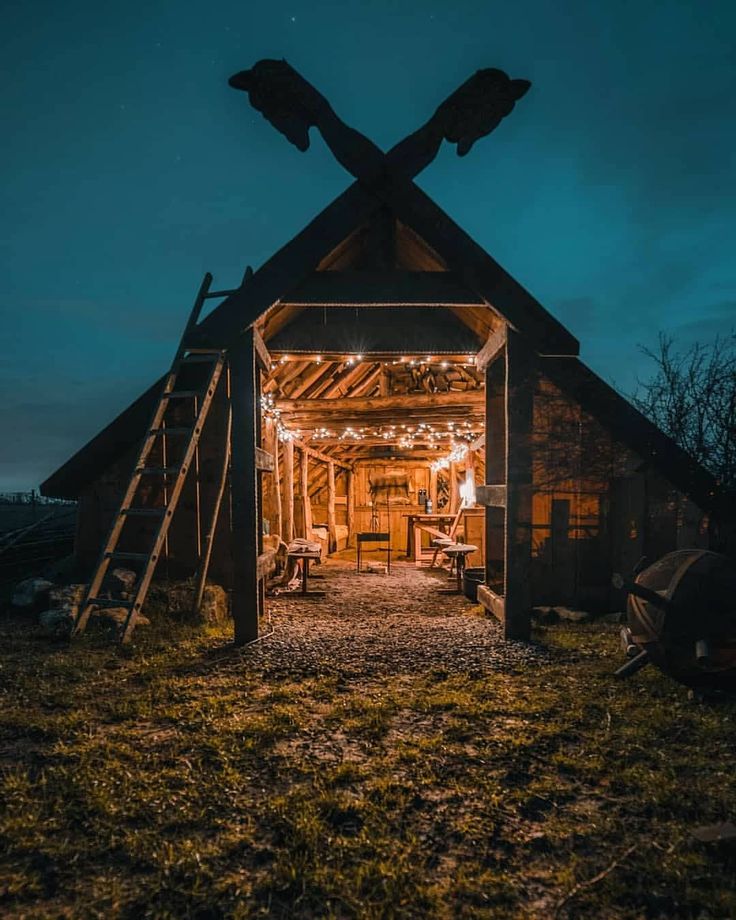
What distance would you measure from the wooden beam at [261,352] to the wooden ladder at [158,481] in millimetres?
463

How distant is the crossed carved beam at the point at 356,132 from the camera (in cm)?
508

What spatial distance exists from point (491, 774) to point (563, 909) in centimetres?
97

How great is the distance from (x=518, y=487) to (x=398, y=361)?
10.2ft

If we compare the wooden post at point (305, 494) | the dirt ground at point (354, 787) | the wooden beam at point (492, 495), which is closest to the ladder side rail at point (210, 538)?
the dirt ground at point (354, 787)

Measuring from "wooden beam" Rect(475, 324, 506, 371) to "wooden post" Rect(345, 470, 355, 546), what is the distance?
46.1ft

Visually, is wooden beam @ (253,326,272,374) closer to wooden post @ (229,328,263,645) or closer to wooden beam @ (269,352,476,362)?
wooden beam @ (269,352,476,362)

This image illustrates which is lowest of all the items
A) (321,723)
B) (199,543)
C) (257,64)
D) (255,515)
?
(321,723)

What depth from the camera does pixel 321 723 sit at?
3504mm

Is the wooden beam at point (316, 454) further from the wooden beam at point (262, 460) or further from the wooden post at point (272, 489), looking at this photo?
the wooden beam at point (262, 460)

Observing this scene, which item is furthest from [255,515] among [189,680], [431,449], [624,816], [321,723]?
[431,449]

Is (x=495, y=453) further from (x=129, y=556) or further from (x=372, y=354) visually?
(x=129, y=556)

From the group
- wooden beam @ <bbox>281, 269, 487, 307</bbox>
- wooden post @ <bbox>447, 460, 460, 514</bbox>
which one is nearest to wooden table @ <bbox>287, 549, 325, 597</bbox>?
wooden beam @ <bbox>281, 269, 487, 307</bbox>

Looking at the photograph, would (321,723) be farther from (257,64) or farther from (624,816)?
(257,64)

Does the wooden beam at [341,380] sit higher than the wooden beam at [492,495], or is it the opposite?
the wooden beam at [341,380]
